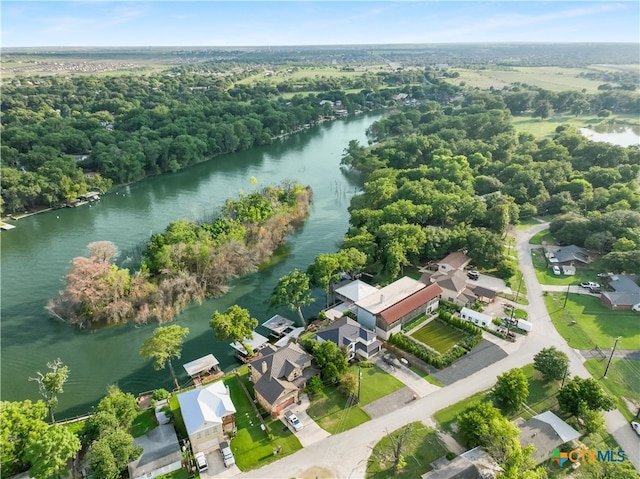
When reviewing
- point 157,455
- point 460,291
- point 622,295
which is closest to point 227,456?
point 157,455

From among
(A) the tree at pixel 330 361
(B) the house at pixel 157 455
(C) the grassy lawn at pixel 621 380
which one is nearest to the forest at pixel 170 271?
(B) the house at pixel 157 455

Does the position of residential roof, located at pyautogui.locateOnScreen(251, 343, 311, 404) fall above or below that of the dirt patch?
above

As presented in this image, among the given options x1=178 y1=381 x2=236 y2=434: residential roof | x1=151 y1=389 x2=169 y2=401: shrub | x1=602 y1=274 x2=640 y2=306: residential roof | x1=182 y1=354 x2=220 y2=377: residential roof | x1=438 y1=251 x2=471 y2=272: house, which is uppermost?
x1=178 y1=381 x2=236 y2=434: residential roof

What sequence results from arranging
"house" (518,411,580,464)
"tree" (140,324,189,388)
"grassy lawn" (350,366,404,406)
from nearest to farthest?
"house" (518,411,580,464) < "grassy lawn" (350,366,404,406) < "tree" (140,324,189,388)

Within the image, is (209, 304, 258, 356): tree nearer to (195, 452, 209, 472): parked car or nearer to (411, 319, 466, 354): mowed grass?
(195, 452, 209, 472): parked car

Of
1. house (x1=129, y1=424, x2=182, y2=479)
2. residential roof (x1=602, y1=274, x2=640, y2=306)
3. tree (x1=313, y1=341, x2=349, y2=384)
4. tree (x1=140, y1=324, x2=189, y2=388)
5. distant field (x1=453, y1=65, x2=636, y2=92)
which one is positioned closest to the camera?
house (x1=129, y1=424, x2=182, y2=479)

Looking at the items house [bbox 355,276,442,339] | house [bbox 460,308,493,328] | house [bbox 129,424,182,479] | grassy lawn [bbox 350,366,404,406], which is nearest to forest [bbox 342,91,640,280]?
house [bbox 355,276,442,339]

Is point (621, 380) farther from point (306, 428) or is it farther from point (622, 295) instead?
point (306, 428)
